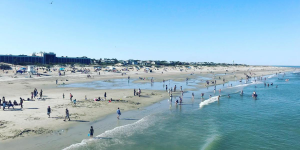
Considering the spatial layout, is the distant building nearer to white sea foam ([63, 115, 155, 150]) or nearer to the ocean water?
white sea foam ([63, 115, 155, 150])

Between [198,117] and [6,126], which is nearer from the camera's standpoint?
[6,126]

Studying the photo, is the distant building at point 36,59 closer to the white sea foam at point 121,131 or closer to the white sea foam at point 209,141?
the white sea foam at point 121,131

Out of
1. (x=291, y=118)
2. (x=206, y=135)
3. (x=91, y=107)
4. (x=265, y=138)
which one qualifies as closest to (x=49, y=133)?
(x=91, y=107)

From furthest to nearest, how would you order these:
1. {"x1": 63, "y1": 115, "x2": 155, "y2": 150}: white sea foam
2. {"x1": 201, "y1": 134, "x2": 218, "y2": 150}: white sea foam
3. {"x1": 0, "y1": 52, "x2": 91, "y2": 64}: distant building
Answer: {"x1": 0, "y1": 52, "x2": 91, "y2": 64}: distant building, {"x1": 201, "y1": 134, "x2": 218, "y2": 150}: white sea foam, {"x1": 63, "y1": 115, "x2": 155, "y2": 150}: white sea foam

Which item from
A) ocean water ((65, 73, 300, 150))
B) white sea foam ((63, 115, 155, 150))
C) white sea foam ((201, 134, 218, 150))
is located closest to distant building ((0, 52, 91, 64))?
white sea foam ((63, 115, 155, 150))

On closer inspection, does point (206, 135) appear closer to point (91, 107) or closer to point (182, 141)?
point (182, 141)

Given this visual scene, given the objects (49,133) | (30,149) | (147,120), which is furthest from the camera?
(147,120)

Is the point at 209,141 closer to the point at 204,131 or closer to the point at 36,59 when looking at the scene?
the point at 204,131

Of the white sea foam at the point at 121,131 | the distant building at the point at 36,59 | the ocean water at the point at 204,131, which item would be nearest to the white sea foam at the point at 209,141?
the ocean water at the point at 204,131
